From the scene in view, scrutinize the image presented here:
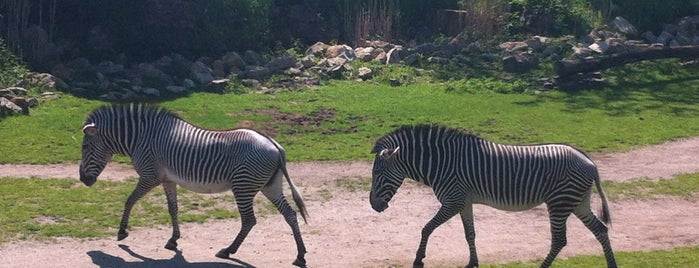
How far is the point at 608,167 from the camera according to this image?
18047 millimetres

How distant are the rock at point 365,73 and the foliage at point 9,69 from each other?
814 centimetres

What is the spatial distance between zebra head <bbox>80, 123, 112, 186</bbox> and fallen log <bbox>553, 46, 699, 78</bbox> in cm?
1507

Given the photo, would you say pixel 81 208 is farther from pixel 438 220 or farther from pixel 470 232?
pixel 470 232

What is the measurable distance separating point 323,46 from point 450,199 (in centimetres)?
1686

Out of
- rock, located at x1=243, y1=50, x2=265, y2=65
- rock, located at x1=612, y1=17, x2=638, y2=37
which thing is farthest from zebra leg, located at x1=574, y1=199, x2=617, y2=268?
rock, located at x1=612, y1=17, x2=638, y2=37

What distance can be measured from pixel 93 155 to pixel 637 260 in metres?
6.88

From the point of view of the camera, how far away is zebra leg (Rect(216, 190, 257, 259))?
12.4m

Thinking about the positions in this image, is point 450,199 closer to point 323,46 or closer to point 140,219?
point 140,219

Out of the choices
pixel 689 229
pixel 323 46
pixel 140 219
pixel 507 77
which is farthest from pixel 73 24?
pixel 689 229

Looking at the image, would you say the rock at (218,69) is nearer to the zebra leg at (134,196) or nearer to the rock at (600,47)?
the rock at (600,47)

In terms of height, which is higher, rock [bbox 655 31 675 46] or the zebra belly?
the zebra belly

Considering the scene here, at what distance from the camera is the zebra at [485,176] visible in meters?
11.8

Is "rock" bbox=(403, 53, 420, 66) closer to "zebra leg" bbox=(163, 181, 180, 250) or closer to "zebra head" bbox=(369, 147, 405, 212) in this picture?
"zebra leg" bbox=(163, 181, 180, 250)

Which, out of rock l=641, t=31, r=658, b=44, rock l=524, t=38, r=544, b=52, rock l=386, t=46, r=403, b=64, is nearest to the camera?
rock l=386, t=46, r=403, b=64
